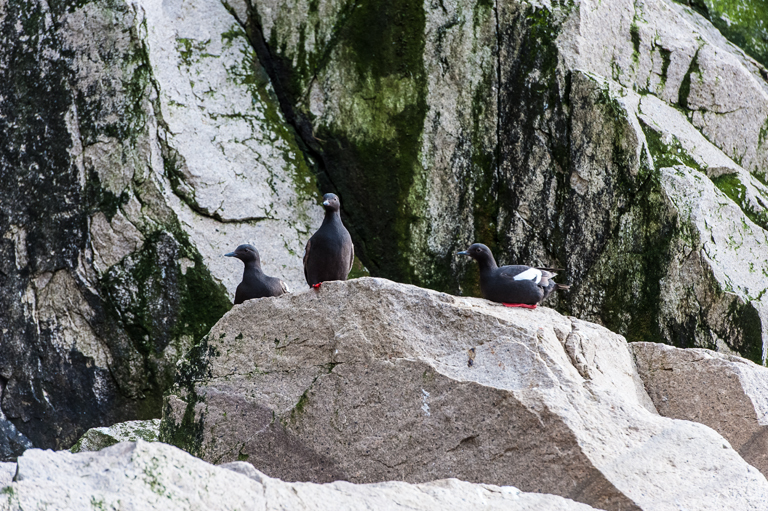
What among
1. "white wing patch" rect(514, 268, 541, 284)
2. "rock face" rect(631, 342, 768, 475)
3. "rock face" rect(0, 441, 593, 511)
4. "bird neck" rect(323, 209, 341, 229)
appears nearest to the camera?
"rock face" rect(0, 441, 593, 511)

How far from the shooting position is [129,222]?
7.98 metres

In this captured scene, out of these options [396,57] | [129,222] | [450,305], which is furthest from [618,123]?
[129,222]

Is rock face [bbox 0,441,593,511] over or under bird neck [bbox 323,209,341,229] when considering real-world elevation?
under

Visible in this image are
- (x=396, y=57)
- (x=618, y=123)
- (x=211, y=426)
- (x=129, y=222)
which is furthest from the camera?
(x=396, y=57)

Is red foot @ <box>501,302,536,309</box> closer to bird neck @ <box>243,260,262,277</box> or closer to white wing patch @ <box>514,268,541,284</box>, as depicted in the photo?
white wing patch @ <box>514,268,541,284</box>

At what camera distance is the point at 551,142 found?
7750 millimetres

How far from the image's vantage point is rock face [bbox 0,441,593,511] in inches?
114

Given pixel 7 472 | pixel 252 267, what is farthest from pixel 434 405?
pixel 252 267

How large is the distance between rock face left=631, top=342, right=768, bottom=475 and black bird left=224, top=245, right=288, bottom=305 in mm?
2867

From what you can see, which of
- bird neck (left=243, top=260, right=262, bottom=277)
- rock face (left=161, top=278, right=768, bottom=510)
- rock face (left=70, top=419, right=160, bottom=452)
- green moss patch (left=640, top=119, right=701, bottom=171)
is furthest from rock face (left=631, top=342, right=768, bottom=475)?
rock face (left=70, top=419, right=160, bottom=452)

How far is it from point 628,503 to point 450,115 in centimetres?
496

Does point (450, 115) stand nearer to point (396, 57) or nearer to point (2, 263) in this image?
point (396, 57)

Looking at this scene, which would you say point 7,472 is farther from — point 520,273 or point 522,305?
point 520,273

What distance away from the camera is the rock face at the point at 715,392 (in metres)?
5.53
